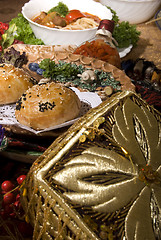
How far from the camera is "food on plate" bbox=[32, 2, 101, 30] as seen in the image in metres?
1.66

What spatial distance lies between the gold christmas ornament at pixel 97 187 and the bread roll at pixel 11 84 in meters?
0.51

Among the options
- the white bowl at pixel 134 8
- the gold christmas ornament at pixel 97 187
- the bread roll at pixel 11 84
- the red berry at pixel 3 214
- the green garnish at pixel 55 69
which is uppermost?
the white bowl at pixel 134 8

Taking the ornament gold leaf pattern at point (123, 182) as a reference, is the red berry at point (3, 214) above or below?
below

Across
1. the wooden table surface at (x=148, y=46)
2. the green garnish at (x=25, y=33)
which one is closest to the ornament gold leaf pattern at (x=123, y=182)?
the wooden table surface at (x=148, y=46)

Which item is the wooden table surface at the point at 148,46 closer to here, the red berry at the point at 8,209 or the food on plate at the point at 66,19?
the food on plate at the point at 66,19

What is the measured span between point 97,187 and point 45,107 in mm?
483

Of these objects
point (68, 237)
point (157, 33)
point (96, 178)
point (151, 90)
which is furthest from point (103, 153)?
point (157, 33)

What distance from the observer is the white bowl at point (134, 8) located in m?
1.84

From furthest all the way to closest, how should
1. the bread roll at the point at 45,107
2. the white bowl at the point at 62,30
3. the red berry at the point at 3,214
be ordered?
the white bowl at the point at 62,30 → the bread roll at the point at 45,107 → the red berry at the point at 3,214

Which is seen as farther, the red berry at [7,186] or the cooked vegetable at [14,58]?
the cooked vegetable at [14,58]

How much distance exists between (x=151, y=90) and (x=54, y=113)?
506 millimetres

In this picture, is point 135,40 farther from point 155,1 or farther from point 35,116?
Answer: point 35,116

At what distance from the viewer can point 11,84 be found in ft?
3.48

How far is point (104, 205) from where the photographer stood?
1.72 feet
